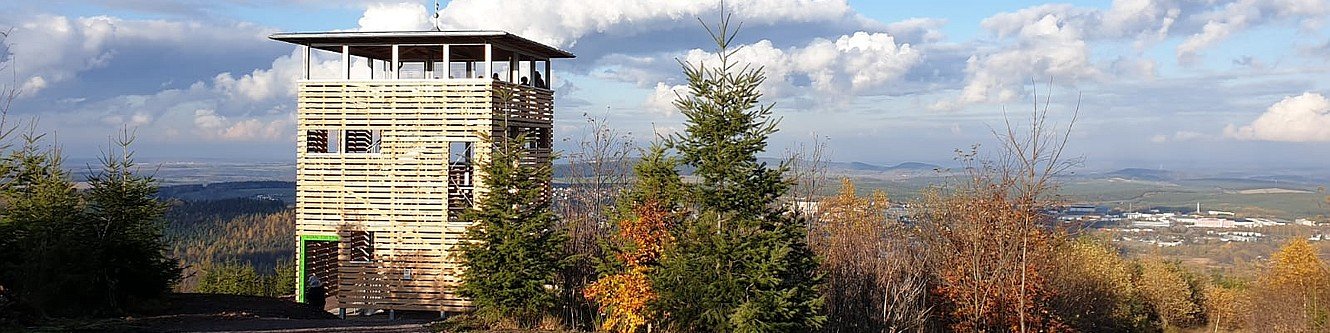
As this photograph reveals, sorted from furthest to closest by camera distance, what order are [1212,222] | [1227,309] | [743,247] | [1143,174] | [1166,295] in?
1. [1143,174]
2. [1212,222]
3. [1227,309]
4. [1166,295]
5. [743,247]

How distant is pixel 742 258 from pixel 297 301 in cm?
985

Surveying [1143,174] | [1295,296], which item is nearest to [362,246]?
[1295,296]

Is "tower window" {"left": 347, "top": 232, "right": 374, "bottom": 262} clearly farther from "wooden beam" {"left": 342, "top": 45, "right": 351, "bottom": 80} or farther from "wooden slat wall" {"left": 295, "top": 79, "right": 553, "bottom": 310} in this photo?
"wooden beam" {"left": 342, "top": 45, "right": 351, "bottom": 80}

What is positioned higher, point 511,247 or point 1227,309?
point 511,247

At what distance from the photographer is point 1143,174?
3733 inches

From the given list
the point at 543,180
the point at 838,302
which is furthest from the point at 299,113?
the point at 838,302

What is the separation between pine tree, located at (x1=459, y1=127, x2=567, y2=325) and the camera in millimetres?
15234

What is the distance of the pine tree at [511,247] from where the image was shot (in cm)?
1523

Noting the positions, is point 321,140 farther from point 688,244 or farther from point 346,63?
point 688,244

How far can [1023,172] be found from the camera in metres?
17.8

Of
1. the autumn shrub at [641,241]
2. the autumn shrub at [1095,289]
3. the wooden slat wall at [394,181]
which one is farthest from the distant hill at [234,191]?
the autumn shrub at [641,241]

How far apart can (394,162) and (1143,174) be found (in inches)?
3599

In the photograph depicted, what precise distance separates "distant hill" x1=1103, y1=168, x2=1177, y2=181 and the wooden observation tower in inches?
3101

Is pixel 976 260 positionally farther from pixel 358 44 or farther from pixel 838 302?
pixel 358 44
